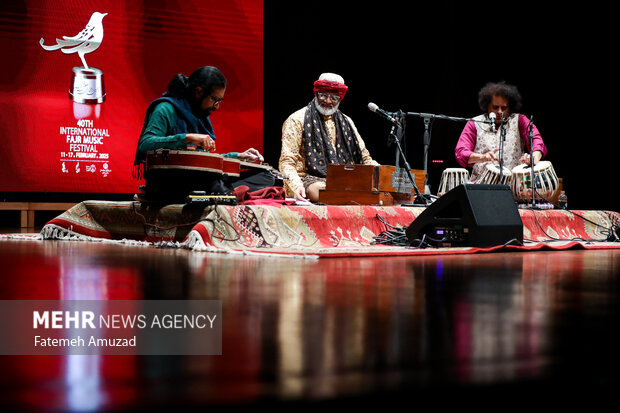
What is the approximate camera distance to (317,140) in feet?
17.3

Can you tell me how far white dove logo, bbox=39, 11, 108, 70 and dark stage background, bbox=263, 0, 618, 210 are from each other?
1.70 m

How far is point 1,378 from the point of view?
91 centimetres

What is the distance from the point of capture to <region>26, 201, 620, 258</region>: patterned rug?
3357mm

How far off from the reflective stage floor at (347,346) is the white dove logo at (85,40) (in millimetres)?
4538

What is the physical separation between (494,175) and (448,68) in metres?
2.12

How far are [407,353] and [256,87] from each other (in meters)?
6.05

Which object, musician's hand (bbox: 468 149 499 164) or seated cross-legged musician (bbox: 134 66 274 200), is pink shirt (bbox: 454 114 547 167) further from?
seated cross-legged musician (bbox: 134 66 274 200)

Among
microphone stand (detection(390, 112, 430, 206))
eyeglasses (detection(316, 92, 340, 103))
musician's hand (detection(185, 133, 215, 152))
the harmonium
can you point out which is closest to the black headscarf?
eyeglasses (detection(316, 92, 340, 103))

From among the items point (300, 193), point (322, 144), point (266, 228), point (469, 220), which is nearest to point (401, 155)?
point (469, 220)

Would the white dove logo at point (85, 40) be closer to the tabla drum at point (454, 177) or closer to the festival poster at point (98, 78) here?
the festival poster at point (98, 78)

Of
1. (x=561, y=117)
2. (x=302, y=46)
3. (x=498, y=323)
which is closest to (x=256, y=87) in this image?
(x=302, y=46)

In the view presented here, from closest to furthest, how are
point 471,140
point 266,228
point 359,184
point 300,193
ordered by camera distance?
1. point 266,228
2. point 359,184
3. point 300,193
4. point 471,140

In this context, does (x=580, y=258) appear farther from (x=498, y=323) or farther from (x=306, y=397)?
(x=306, y=397)

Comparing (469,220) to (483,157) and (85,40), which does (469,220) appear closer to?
(483,157)
